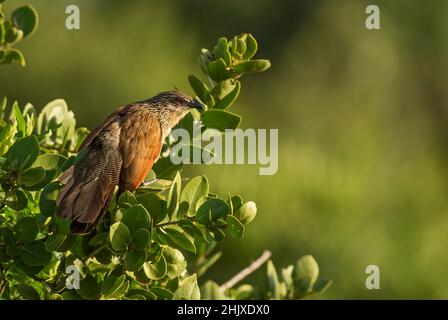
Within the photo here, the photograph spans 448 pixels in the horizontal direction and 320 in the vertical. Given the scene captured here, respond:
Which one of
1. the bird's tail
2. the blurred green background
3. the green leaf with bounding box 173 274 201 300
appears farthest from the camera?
the blurred green background

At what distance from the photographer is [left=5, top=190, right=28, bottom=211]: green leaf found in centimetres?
294

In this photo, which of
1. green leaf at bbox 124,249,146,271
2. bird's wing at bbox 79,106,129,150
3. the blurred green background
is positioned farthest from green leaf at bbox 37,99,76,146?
the blurred green background

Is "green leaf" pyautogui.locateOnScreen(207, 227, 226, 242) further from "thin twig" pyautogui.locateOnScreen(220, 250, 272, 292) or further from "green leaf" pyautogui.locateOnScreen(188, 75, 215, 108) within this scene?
"green leaf" pyautogui.locateOnScreen(188, 75, 215, 108)

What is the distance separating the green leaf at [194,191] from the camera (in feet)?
10.0

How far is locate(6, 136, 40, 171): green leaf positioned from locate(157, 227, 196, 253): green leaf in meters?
0.49

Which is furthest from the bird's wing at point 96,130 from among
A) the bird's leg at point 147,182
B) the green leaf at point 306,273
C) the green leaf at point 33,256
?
the green leaf at point 306,273

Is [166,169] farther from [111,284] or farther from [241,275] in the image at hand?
[111,284]

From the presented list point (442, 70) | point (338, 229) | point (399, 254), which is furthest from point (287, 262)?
point (442, 70)

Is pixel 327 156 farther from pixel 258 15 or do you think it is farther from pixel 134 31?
pixel 258 15

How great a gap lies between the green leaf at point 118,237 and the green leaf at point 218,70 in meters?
0.85

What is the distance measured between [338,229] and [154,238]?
4.70 metres

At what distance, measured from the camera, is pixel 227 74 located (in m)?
3.46

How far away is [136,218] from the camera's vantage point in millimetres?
2896

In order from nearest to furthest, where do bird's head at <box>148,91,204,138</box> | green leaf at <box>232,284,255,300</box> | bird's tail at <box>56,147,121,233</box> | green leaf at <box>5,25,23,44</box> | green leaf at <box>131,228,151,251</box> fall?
green leaf at <box>131,228,151,251</box> < bird's tail at <box>56,147,121,233</box> < green leaf at <box>5,25,23,44</box> < green leaf at <box>232,284,255,300</box> < bird's head at <box>148,91,204,138</box>
